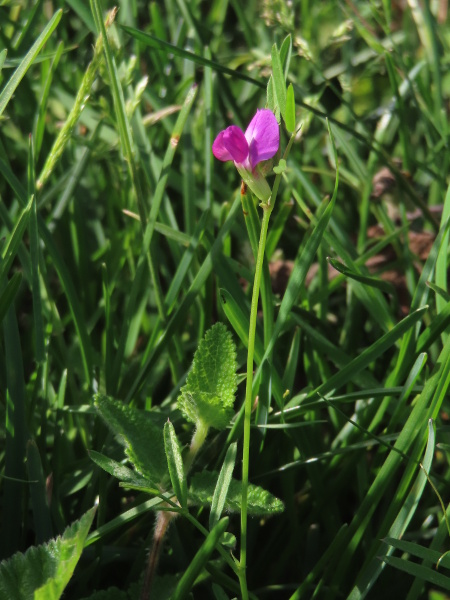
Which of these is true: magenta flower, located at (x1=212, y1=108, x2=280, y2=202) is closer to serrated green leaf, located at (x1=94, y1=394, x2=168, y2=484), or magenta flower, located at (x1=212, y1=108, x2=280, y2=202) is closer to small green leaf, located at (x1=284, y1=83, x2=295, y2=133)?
small green leaf, located at (x1=284, y1=83, x2=295, y2=133)

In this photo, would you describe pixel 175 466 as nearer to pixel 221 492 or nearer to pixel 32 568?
pixel 221 492

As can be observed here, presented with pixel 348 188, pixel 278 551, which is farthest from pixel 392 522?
pixel 348 188

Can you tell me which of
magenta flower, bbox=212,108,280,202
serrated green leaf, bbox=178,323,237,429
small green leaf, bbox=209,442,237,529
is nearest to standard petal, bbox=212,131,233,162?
magenta flower, bbox=212,108,280,202

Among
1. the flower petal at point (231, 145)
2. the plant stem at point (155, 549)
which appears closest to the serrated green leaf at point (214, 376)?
the plant stem at point (155, 549)

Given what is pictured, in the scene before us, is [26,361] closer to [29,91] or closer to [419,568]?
[29,91]

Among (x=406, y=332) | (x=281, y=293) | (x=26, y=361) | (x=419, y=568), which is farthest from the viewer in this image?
(x=281, y=293)

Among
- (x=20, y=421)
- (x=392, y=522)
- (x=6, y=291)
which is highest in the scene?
(x=6, y=291)
